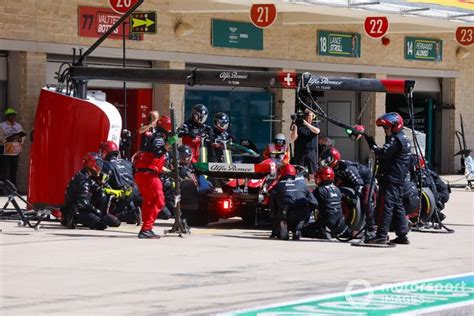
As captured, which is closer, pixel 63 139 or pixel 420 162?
pixel 420 162

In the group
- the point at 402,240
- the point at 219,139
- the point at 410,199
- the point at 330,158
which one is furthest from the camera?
the point at 219,139

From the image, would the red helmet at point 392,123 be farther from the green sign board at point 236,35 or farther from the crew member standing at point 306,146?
the green sign board at point 236,35

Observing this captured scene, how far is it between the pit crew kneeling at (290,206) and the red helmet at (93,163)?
265cm

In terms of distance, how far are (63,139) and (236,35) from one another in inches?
482

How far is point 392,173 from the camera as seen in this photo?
16312 mm

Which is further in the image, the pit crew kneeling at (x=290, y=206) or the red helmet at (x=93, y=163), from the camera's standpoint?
the red helmet at (x=93, y=163)

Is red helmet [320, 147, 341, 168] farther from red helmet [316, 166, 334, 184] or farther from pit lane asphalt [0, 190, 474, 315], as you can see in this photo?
pit lane asphalt [0, 190, 474, 315]

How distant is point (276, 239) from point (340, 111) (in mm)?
19414

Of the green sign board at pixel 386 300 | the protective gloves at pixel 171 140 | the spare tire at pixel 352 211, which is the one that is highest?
the protective gloves at pixel 171 140

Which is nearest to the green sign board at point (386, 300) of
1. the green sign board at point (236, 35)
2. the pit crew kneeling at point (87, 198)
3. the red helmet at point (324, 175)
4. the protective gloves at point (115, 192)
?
the red helmet at point (324, 175)

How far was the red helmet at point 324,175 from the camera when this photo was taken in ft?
56.0

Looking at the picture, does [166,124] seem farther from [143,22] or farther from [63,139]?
[143,22]

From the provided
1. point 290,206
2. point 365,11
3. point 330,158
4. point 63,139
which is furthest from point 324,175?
point 365,11

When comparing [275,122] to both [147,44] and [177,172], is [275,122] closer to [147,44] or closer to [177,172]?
[147,44]
